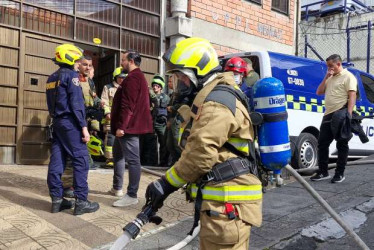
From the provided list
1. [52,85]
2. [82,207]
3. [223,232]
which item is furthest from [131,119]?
[223,232]

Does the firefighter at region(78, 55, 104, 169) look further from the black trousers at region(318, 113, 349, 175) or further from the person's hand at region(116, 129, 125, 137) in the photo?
the black trousers at region(318, 113, 349, 175)

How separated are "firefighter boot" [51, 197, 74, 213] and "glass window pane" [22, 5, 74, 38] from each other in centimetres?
376

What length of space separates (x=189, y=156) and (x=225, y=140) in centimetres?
19

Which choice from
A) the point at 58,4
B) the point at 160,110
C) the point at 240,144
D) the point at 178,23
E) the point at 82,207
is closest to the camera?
the point at 240,144

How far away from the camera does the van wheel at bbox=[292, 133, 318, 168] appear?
20.7ft

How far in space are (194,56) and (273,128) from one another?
1.96 ft

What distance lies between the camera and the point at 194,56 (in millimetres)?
2119

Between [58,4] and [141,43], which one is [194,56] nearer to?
[58,4]

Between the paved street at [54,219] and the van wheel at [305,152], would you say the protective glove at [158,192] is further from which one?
the van wheel at [305,152]

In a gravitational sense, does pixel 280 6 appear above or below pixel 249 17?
above

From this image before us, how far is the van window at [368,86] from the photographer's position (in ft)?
24.9

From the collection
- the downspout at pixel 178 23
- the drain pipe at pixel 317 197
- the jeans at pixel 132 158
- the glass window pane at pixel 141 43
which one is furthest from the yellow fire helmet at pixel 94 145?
the drain pipe at pixel 317 197

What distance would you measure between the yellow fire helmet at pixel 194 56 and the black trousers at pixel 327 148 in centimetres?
375

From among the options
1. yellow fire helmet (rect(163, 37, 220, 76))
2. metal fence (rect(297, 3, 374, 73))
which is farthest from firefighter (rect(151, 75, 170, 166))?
metal fence (rect(297, 3, 374, 73))
